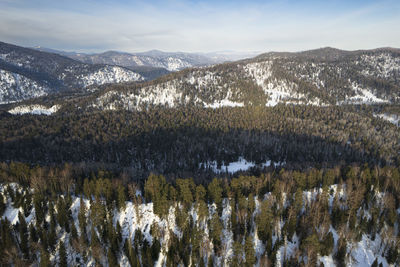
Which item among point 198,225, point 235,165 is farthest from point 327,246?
point 235,165

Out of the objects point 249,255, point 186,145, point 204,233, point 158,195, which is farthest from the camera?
point 186,145

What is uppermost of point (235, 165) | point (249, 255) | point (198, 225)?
point (249, 255)

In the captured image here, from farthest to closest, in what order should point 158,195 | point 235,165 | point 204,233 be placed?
point 235,165 < point 158,195 < point 204,233

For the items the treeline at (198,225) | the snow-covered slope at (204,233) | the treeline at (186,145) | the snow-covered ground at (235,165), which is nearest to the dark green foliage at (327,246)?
the treeline at (198,225)

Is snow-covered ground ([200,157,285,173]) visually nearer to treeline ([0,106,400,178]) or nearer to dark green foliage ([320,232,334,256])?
treeline ([0,106,400,178])

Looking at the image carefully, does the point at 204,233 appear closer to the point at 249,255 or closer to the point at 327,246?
the point at 249,255

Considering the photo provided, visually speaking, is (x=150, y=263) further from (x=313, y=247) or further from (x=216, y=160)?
(x=216, y=160)

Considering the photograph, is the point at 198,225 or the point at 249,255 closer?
the point at 249,255

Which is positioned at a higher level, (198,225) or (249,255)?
(249,255)

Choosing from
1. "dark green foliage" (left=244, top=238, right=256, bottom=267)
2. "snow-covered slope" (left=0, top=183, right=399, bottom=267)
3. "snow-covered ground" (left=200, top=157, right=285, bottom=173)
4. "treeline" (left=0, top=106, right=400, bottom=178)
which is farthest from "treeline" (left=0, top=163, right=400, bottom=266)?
"snow-covered ground" (left=200, top=157, right=285, bottom=173)
